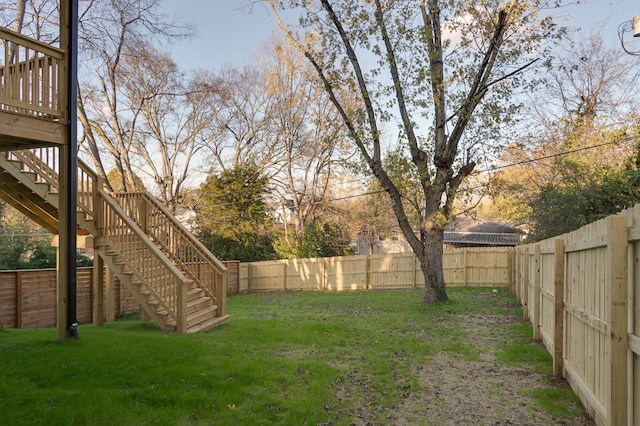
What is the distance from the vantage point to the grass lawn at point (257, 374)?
4398mm

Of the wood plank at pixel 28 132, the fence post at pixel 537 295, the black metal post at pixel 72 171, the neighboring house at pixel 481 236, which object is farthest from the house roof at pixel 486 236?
the wood plank at pixel 28 132

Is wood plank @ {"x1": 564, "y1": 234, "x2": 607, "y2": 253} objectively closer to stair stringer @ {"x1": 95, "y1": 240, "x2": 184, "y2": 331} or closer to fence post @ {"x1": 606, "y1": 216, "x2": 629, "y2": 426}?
fence post @ {"x1": 606, "y1": 216, "x2": 629, "y2": 426}

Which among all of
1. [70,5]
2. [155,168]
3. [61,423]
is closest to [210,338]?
[61,423]

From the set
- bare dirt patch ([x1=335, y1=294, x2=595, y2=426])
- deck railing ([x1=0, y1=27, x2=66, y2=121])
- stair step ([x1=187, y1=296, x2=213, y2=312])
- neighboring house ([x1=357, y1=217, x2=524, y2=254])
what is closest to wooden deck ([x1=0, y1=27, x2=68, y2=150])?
deck railing ([x1=0, y1=27, x2=66, y2=121])

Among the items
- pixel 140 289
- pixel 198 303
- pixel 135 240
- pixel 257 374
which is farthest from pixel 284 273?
pixel 257 374

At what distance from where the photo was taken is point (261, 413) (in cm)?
450

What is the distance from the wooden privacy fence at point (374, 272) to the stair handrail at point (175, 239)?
436 inches

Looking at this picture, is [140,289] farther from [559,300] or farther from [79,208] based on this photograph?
[559,300]

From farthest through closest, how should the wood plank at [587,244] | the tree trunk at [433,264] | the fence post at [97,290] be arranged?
the tree trunk at [433,264]
the fence post at [97,290]
the wood plank at [587,244]

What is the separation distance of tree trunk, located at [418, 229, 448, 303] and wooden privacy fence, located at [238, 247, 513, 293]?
5.25 meters

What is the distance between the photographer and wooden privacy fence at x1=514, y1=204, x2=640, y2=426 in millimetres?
2961

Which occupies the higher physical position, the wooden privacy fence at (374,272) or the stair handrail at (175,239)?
the stair handrail at (175,239)

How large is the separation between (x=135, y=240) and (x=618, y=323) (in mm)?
7961

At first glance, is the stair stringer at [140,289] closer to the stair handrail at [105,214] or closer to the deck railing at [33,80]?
the stair handrail at [105,214]
